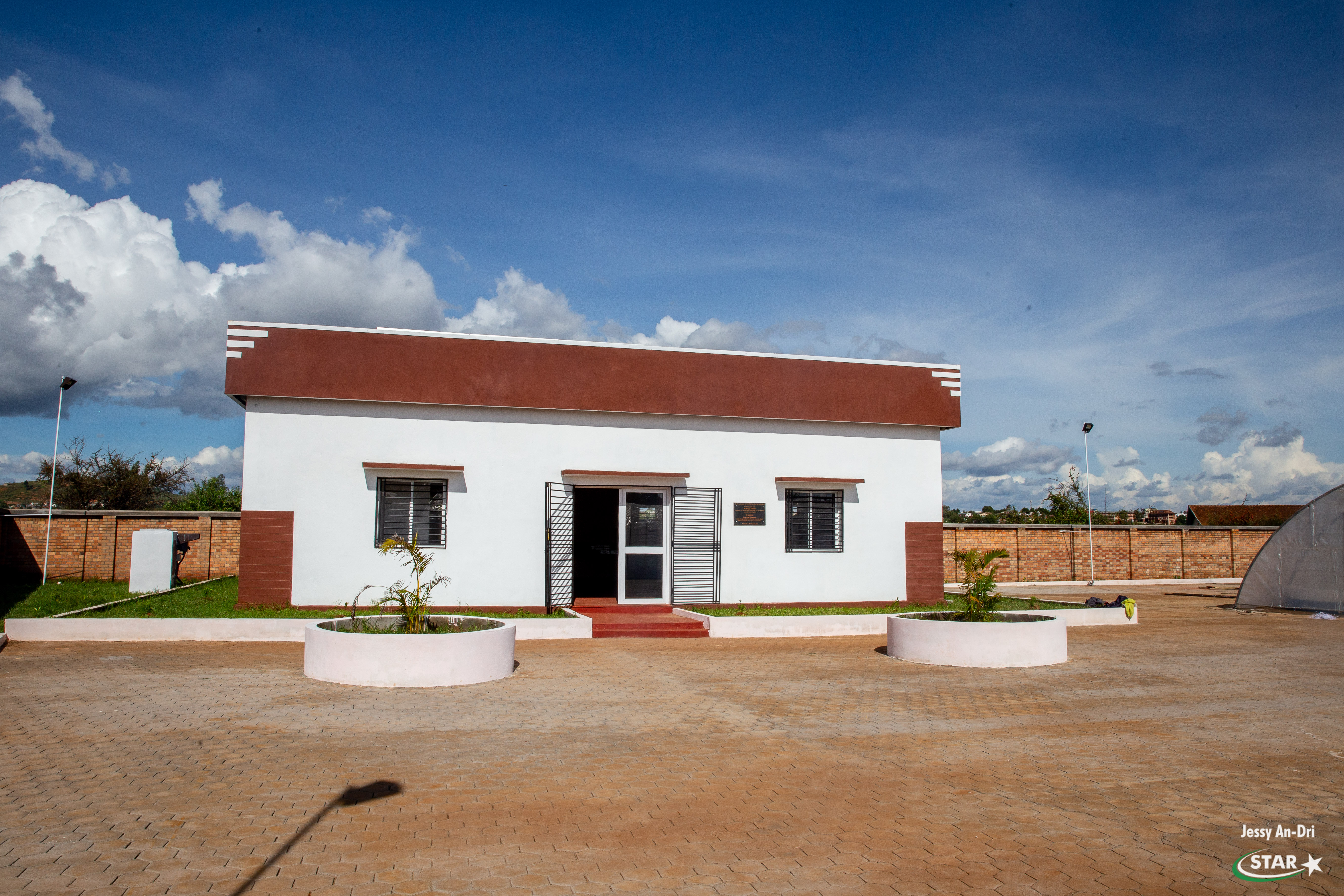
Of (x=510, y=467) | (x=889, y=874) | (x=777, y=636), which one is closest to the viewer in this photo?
(x=889, y=874)

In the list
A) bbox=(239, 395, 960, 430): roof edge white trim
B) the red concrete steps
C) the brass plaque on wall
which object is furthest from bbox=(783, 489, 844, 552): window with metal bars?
the red concrete steps

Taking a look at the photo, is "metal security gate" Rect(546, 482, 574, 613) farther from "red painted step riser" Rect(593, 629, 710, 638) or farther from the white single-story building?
"red painted step riser" Rect(593, 629, 710, 638)

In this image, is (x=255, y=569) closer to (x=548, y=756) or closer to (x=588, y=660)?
(x=588, y=660)

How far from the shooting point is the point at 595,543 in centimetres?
1800

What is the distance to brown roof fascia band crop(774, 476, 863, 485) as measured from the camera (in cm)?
1591

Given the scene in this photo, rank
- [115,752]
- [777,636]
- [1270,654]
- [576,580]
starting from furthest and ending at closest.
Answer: [576,580]
[777,636]
[1270,654]
[115,752]

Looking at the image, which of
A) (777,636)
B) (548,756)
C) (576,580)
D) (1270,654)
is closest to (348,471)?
(576,580)

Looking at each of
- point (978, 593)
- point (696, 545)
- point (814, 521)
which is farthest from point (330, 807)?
point (814, 521)

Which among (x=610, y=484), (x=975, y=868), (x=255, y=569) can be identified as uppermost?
(x=610, y=484)

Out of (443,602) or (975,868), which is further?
(443,602)

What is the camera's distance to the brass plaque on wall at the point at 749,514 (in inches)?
619

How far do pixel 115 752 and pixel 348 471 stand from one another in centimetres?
822

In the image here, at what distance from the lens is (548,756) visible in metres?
6.48

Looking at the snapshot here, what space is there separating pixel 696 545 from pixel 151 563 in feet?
37.9
